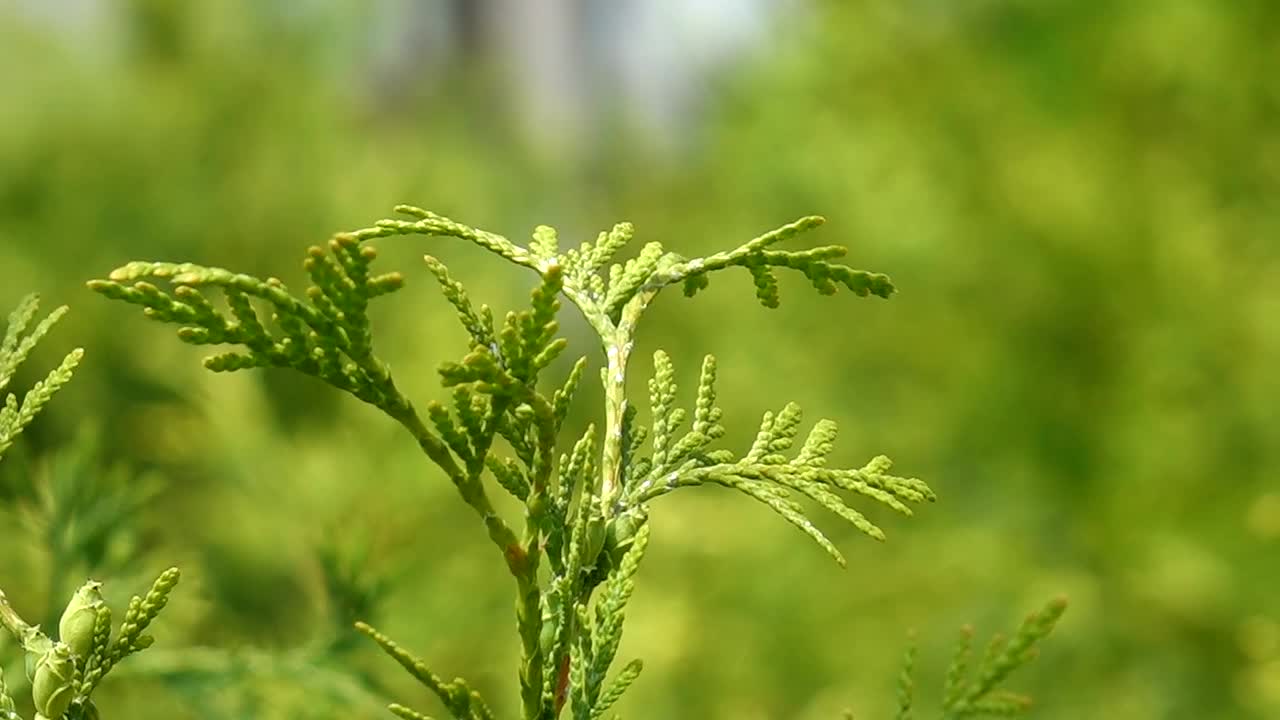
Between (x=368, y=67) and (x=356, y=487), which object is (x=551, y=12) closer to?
(x=368, y=67)

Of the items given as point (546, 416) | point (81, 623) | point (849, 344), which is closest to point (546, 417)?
point (546, 416)

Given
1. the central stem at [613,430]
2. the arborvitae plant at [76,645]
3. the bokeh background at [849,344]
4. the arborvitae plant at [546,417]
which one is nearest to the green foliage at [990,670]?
the arborvitae plant at [546,417]

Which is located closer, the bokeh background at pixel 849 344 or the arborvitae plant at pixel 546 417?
the arborvitae plant at pixel 546 417

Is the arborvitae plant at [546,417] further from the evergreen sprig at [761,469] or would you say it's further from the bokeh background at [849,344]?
the bokeh background at [849,344]

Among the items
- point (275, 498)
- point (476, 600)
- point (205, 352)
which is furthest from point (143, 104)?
point (476, 600)

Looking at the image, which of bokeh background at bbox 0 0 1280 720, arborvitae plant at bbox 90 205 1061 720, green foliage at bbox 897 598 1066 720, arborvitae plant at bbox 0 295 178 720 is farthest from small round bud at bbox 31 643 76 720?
bokeh background at bbox 0 0 1280 720
